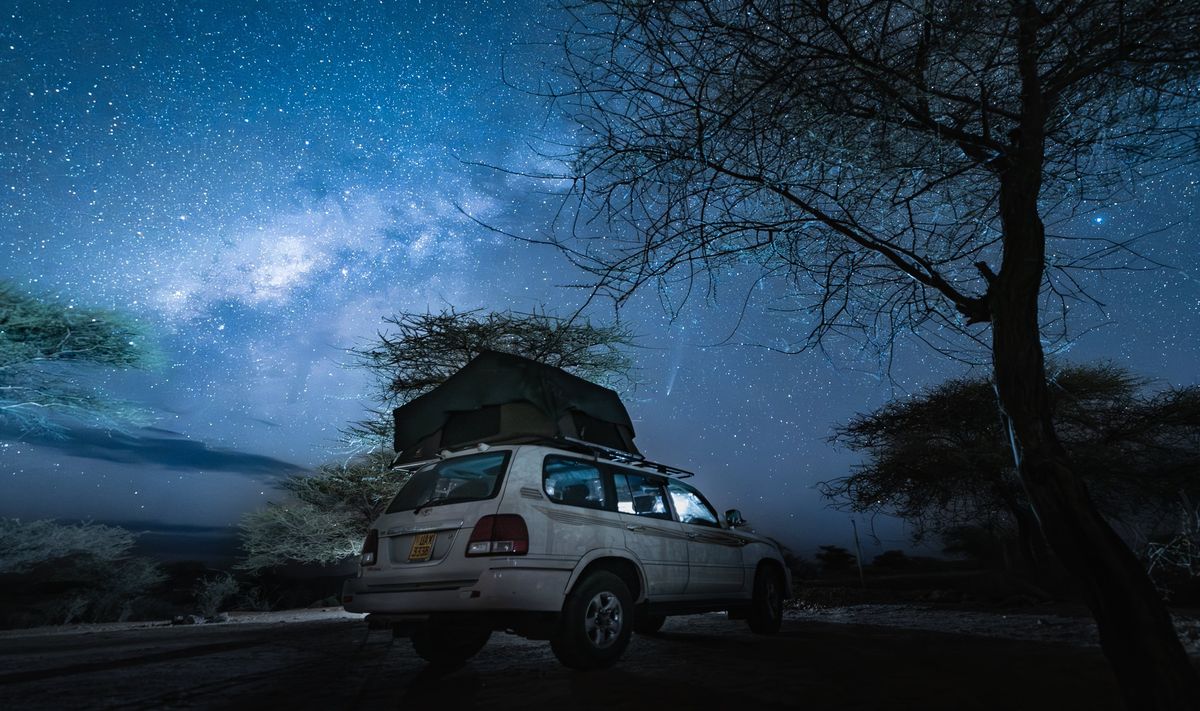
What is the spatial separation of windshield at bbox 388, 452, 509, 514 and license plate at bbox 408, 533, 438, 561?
28 cm

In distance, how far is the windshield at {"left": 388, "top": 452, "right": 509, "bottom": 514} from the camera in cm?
542

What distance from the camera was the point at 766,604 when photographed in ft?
25.8

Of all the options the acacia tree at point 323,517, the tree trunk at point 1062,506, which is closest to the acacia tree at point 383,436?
the acacia tree at point 323,517

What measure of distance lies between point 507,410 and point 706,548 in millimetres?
2687

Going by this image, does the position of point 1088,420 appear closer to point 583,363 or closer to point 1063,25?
point 583,363

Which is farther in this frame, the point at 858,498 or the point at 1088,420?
the point at 858,498

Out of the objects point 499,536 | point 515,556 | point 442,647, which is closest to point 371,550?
point 442,647

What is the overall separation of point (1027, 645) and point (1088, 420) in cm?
1046

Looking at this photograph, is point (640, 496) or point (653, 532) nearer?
point (653, 532)

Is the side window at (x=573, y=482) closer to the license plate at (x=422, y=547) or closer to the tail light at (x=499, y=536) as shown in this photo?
the tail light at (x=499, y=536)

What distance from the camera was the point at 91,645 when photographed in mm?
9297

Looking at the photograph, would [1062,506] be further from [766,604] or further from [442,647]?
[442,647]

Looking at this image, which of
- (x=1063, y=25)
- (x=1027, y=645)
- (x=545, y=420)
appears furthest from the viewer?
(x=545, y=420)

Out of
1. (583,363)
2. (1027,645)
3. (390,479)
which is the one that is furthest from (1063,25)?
(390,479)
